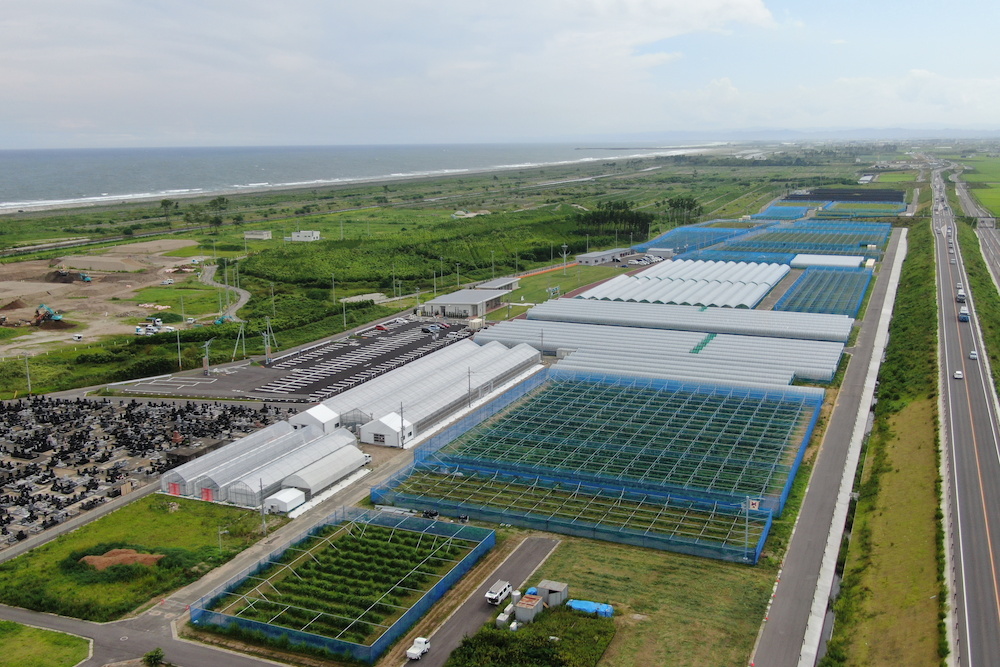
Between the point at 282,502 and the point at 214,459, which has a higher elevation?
the point at 214,459

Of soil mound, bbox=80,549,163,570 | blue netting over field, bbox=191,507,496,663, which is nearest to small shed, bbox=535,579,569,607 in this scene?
blue netting over field, bbox=191,507,496,663

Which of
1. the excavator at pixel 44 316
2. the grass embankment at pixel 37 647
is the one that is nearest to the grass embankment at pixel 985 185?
the excavator at pixel 44 316

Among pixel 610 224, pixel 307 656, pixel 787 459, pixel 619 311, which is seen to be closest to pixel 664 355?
pixel 619 311

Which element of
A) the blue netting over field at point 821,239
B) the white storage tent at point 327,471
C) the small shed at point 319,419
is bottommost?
the white storage tent at point 327,471

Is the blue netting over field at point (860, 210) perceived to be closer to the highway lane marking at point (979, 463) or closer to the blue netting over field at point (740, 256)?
the blue netting over field at point (740, 256)

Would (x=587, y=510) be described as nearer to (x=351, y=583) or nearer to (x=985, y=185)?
(x=351, y=583)

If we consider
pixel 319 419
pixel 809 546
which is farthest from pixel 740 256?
pixel 809 546
